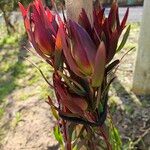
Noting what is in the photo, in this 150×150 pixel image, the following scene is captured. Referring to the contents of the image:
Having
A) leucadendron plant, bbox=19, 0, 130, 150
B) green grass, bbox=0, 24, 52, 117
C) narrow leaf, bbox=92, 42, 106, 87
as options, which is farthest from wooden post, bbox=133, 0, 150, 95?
narrow leaf, bbox=92, 42, 106, 87

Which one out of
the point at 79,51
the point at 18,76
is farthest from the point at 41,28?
the point at 18,76

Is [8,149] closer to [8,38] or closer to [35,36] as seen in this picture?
[35,36]

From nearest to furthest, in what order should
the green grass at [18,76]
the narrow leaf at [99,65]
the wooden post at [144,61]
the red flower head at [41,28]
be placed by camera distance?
the narrow leaf at [99,65]
the red flower head at [41,28]
the wooden post at [144,61]
the green grass at [18,76]

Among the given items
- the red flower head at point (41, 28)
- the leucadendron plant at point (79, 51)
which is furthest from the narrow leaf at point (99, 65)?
the red flower head at point (41, 28)

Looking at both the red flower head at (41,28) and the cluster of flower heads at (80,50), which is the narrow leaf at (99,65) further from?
the red flower head at (41,28)

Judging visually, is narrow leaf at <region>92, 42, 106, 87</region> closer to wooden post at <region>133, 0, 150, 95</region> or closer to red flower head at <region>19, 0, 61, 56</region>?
red flower head at <region>19, 0, 61, 56</region>

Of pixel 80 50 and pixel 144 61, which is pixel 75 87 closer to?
pixel 80 50
